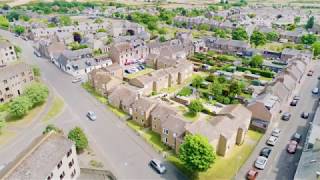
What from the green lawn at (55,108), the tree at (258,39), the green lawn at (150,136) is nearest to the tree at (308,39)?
the tree at (258,39)

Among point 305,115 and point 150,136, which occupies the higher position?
point 305,115

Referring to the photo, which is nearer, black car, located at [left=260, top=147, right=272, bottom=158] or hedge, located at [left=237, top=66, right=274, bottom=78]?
black car, located at [left=260, top=147, right=272, bottom=158]

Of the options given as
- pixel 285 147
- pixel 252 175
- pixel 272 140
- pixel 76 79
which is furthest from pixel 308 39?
pixel 76 79

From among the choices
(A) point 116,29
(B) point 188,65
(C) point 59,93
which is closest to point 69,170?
(C) point 59,93

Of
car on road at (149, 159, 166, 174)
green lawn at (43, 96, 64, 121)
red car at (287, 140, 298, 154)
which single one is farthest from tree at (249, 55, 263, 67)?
green lawn at (43, 96, 64, 121)

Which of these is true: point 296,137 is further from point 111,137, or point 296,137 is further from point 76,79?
point 76,79

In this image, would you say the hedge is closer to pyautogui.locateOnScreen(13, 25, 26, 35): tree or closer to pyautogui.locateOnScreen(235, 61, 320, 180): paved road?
pyautogui.locateOnScreen(235, 61, 320, 180): paved road

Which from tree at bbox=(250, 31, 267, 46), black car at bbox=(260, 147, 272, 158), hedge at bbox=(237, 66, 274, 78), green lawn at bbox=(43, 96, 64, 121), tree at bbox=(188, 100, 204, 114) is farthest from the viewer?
tree at bbox=(250, 31, 267, 46)
